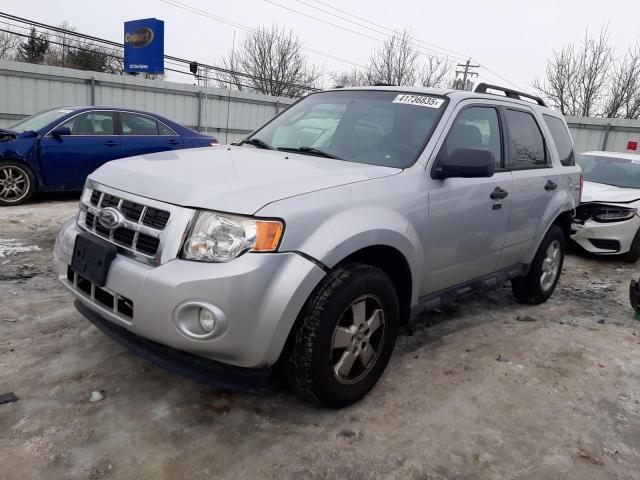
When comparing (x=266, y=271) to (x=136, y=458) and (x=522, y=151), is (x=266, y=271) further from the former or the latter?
(x=522, y=151)

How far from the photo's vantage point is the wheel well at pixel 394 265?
9.49ft

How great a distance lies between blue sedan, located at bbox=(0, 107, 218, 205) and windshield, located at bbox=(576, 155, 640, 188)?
6949mm

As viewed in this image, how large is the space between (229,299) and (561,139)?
396 centimetres

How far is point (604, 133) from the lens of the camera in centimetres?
1814

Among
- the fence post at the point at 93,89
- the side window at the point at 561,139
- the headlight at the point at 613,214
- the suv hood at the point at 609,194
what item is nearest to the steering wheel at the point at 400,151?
the side window at the point at 561,139

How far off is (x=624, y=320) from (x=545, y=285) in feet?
2.44

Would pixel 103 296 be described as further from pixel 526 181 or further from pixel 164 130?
pixel 164 130

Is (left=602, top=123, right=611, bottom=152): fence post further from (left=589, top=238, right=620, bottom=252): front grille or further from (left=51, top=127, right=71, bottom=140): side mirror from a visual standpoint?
(left=51, top=127, right=71, bottom=140): side mirror

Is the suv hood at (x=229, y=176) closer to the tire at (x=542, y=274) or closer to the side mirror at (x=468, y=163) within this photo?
the side mirror at (x=468, y=163)

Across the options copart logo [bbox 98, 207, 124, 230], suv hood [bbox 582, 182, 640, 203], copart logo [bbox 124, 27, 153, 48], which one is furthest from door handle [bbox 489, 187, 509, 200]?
copart logo [bbox 124, 27, 153, 48]

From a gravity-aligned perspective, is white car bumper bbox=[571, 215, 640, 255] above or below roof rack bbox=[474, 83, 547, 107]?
below

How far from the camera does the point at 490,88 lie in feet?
14.7

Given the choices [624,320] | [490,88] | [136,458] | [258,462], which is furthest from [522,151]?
[136,458]

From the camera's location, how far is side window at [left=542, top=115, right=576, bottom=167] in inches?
189
